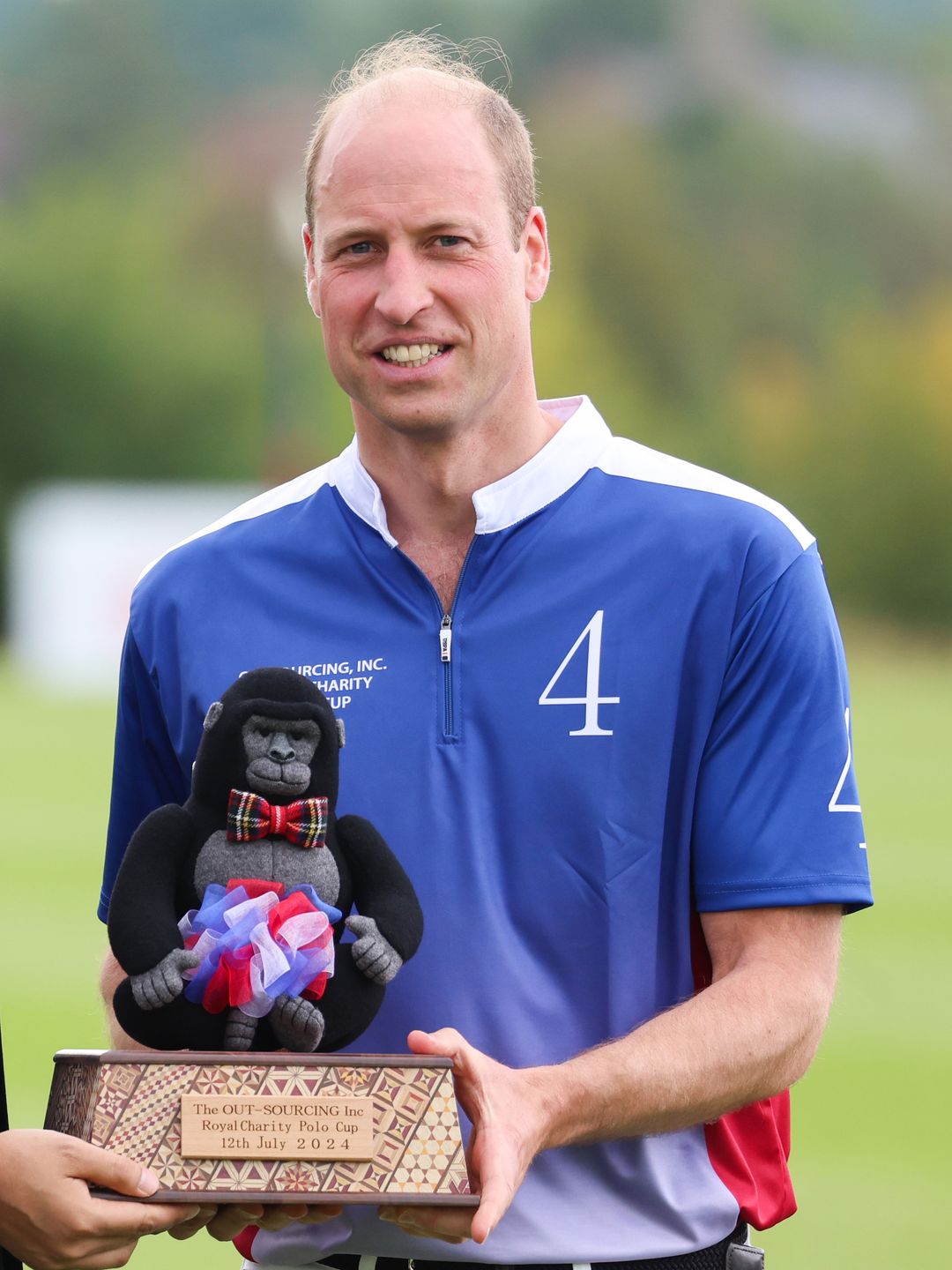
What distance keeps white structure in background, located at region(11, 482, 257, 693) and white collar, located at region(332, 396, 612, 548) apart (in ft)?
68.8

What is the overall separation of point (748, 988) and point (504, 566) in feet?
2.00

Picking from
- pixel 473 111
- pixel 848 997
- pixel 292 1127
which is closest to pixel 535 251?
pixel 473 111

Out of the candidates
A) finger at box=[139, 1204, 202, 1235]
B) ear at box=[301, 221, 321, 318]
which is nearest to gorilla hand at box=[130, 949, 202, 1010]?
finger at box=[139, 1204, 202, 1235]

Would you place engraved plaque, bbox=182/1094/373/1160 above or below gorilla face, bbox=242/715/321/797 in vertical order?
below

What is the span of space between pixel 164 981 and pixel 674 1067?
23.2 inches

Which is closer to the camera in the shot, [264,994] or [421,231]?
[264,994]

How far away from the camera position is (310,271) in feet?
8.54

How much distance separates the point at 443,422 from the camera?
7.97 feet

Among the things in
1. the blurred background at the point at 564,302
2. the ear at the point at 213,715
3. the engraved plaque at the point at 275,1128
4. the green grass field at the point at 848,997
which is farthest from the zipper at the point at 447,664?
the blurred background at the point at 564,302

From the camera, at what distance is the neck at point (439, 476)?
2.51 meters

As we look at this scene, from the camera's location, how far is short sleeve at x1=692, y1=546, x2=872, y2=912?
7.53ft

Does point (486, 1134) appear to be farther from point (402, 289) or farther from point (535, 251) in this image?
point (535, 251)

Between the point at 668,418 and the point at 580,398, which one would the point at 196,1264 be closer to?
the point at 580,398

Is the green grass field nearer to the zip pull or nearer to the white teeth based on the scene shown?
the zip pull
